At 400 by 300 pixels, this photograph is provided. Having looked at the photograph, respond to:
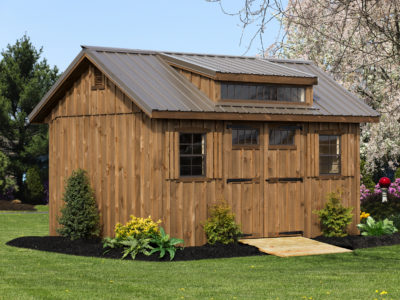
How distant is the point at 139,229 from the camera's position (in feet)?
46.2

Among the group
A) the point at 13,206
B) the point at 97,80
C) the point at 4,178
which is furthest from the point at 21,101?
the point at 97,80

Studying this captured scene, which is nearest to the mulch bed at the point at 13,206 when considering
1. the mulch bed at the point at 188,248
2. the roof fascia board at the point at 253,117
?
the mulch bed at the point at 188,248

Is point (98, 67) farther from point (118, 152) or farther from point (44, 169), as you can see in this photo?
point (44, 169)

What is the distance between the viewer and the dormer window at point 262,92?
15.5 metres

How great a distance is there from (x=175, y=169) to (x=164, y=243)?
161 cm

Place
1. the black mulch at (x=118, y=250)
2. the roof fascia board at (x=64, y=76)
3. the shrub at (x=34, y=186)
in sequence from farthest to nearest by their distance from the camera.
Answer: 1. the shrub at (x=34, y=186)
2. the roof fascia board at (x=64, y=76)
3. the black mulch at (x=118, y=250)

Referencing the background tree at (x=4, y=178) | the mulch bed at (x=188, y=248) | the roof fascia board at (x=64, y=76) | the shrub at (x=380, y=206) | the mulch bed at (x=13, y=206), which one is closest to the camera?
the mulch bed at (x=188, y=248)

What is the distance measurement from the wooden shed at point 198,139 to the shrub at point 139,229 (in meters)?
0.32

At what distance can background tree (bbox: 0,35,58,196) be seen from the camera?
33781 millimetres

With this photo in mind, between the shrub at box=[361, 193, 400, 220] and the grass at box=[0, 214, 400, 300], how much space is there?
6562 millimetres

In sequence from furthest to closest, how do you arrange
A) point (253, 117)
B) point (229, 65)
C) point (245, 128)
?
→ 1. point (229, 65)
2. point (245, 128)
3. point (253, 117)

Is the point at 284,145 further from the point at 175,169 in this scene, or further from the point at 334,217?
the point at 175,169

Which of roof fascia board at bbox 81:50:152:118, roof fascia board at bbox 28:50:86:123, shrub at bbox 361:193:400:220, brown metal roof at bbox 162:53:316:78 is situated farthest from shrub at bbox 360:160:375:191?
roof fascia board at bbox 81:50:152:118

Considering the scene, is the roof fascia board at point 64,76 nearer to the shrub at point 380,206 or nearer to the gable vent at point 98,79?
the gable vent at point 98,79
